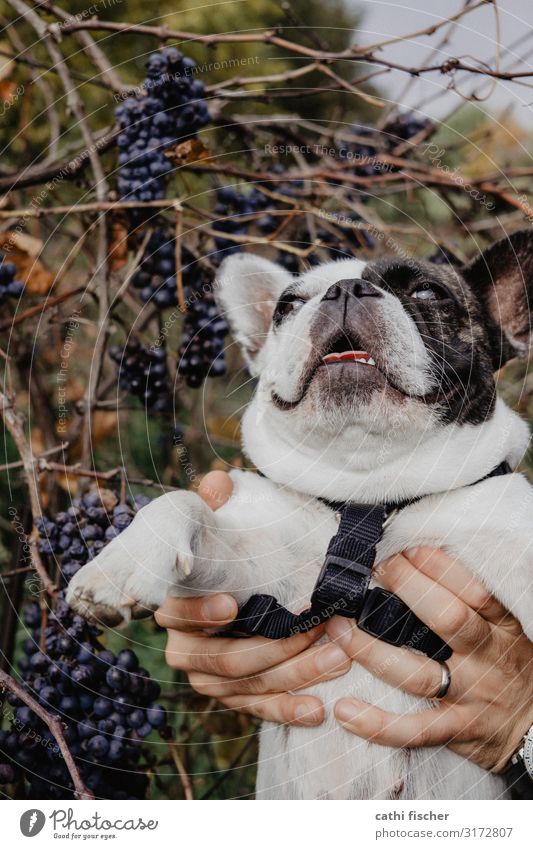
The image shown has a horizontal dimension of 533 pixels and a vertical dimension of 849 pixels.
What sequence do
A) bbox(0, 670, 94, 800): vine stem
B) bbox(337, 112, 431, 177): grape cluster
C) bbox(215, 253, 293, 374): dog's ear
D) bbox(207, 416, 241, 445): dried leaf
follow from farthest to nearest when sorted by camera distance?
bbox(207, 416, 241, 445): dried leaf
bbox(337, 112, 431, 177): grape cluster
bbox(215, 253, 293, 374): dog's ear
bbox(0, 670, 94, 800): vine stem

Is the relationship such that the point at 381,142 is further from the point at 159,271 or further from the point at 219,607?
the point at 219,607

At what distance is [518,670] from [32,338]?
4.77 feet

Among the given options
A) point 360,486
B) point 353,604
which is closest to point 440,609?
point 353,604

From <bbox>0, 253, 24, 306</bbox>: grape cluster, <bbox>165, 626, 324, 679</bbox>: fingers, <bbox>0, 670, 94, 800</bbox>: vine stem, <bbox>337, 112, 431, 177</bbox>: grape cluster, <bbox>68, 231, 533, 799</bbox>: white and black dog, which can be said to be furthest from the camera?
<bbox>337, 112, 431, 177</bbox>: grape cluster

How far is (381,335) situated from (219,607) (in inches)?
23.2

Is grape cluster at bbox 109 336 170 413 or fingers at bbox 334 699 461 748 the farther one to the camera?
grape cluster at bbox 109 336 170 413

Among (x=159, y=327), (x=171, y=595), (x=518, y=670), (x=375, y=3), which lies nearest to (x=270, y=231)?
(x=159, y=327)

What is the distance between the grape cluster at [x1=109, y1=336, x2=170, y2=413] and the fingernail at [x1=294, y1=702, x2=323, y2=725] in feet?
2.43

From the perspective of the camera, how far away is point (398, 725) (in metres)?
1.28

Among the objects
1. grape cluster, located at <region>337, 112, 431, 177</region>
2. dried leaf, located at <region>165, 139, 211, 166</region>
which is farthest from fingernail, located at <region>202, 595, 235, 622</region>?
grape cluster, located at <region>337, 112, 431, 177</region>

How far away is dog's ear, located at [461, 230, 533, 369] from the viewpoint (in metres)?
1.54
